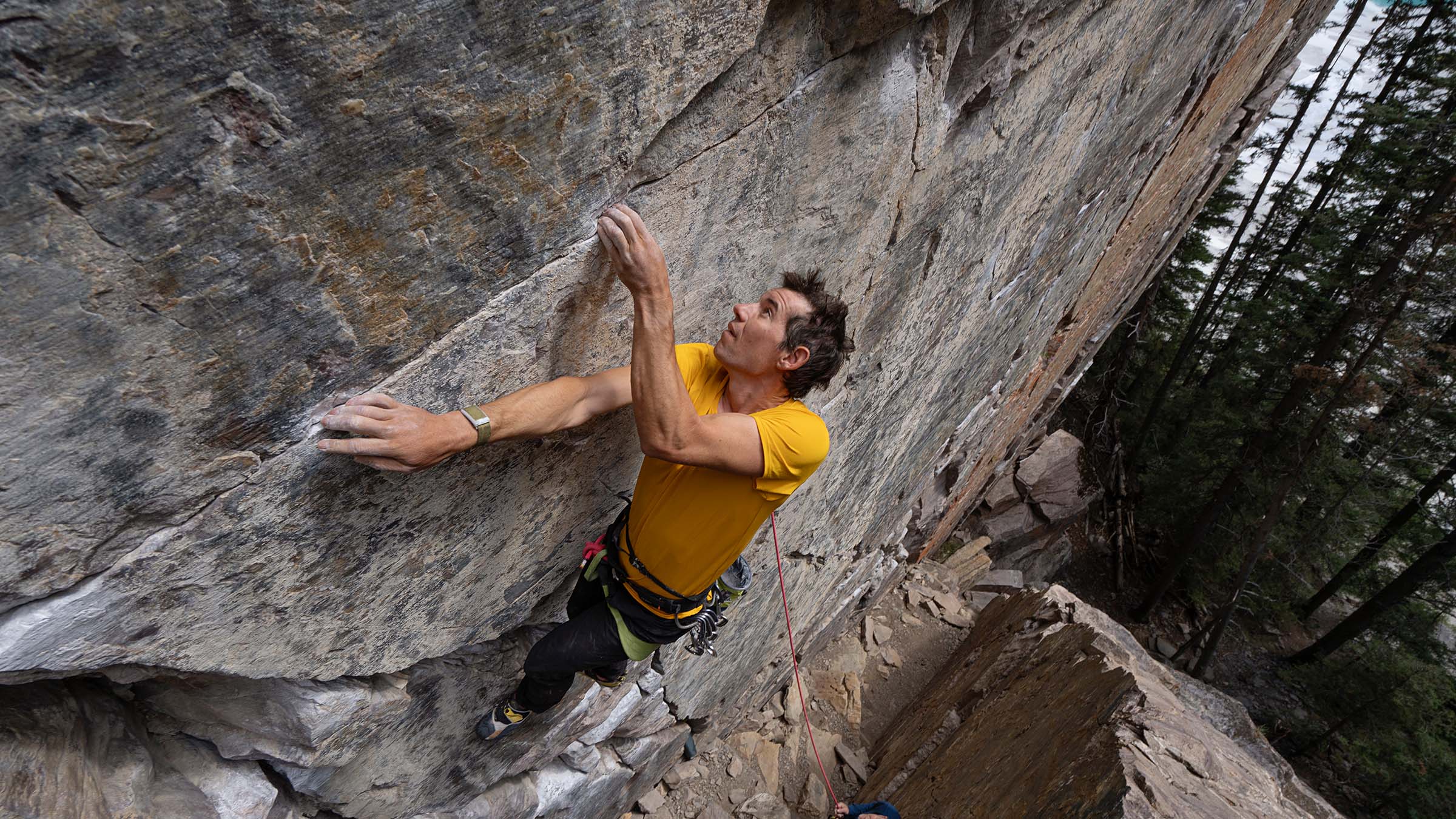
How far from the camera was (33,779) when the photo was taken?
172cm

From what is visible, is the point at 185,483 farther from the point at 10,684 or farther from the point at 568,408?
the point at 568,408

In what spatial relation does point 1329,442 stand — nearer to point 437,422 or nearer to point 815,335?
point 815,335

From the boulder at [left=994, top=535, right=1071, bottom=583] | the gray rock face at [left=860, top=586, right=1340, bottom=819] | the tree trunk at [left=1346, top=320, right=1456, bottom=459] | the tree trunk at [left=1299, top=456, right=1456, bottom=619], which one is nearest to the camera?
the gray rock face at [left=860, top=586, right=1340, bottom=819]

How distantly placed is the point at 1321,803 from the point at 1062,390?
23.4 ft

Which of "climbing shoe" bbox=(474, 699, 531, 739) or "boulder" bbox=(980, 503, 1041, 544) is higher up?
"climbing shoe" bbox=(474, 699, 531, 739)

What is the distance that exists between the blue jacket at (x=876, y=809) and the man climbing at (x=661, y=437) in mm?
2436

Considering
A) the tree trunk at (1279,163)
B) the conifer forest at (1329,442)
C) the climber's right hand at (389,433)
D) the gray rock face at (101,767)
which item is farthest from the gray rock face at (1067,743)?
the tree trunk at (1279,163)

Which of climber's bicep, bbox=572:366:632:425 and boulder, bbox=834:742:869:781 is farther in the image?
boulder, bbox=834:742:869:781

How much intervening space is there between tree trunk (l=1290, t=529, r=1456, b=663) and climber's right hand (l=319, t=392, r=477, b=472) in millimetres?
15873

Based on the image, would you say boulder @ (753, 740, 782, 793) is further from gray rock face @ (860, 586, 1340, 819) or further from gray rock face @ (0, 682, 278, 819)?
gray rock face @ (0, 682, 278, 819)

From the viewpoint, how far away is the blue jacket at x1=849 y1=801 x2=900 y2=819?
4.74 meters

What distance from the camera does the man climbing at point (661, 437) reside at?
1.87m

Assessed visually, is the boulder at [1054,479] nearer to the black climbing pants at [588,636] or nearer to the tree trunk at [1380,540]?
the tree trunk at [1380,540]

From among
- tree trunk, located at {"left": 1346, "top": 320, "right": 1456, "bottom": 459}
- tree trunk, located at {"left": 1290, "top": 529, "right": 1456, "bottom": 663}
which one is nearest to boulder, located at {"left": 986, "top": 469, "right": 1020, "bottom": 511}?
tree trunk, located at {"left": 1346, "top": 320, "right": 1456, "bottom": 459}
